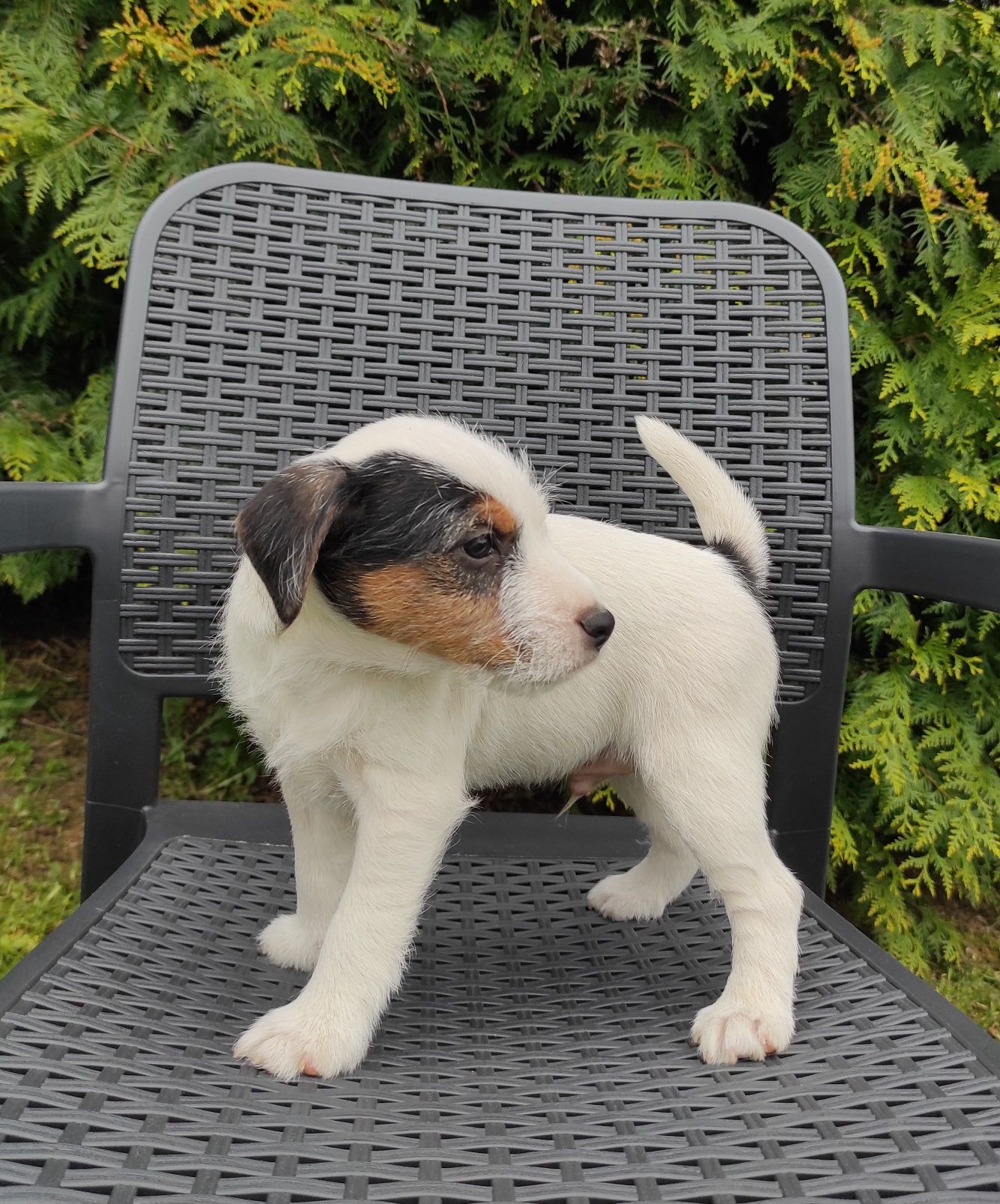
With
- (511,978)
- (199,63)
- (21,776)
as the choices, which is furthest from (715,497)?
(21,776)

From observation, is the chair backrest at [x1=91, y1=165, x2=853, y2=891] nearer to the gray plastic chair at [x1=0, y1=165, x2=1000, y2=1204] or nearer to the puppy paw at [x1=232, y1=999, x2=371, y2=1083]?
the gray plastic chair at [x1=0, y1=165, x2=1000, y2=1204]

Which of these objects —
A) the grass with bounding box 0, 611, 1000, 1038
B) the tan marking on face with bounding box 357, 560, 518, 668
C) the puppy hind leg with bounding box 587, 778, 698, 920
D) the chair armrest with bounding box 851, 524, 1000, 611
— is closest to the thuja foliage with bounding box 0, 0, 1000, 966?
the grass with bounding box 0, 611, 1000, 1038

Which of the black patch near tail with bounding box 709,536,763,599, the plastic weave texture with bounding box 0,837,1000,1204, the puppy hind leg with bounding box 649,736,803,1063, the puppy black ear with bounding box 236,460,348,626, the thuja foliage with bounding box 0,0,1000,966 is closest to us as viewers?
the plastic weave texture with bounding box 0,837,1000,1204

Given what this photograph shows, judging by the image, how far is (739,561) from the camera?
1.91 meters

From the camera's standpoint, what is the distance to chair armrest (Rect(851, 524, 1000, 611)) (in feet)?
5.66

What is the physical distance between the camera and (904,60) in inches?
105

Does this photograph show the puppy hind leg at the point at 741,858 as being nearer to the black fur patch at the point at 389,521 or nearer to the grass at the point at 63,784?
the black fur patch at the point at 389,521

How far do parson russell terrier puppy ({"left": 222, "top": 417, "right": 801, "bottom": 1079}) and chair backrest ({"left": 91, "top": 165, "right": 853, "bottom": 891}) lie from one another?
34cm

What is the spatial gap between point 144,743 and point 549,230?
1316 mm

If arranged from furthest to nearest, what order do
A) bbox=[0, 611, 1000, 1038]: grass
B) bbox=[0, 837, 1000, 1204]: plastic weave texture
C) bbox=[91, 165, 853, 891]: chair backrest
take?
bbox=[0, 611, 1000, 1038]: grass, bbox=[91, 165, 853, 891]: chair backrest, bbox=[0, 837, 1000, 1204]: plastic weave texture

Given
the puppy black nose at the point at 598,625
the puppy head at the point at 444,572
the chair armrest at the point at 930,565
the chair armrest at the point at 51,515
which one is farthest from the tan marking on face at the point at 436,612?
the chair armrest at the point at 930,565

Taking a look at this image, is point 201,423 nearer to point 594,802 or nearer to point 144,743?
point 144,743

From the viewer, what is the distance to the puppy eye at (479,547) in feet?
4.93

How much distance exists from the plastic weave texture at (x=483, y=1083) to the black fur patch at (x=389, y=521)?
0.61 m
